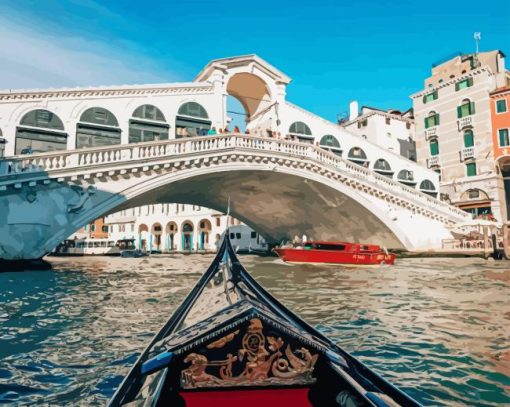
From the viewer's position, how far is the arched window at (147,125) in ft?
45.7

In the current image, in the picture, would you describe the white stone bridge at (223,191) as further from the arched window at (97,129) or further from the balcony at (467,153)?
the balcony at (467,153)

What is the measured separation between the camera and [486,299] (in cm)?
621

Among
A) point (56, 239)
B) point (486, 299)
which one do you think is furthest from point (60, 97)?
point (486, 299)

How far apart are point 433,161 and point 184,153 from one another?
56.3ft

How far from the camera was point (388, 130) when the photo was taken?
26047mm

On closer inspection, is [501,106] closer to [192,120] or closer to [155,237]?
[192,120]

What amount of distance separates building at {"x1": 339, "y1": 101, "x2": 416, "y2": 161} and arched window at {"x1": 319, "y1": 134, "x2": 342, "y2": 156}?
7321mm

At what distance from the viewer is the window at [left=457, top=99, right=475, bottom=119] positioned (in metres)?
21.0

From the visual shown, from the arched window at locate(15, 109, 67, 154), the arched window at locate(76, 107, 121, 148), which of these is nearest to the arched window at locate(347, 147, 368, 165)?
the arched window at locate(76, 107, 121, 148)

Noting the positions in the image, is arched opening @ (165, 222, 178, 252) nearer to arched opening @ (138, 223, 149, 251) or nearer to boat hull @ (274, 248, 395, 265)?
arched opening @ (138, 223, 149, 251)

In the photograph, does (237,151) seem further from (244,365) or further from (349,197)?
(244,365)

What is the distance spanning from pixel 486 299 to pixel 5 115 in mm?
13522

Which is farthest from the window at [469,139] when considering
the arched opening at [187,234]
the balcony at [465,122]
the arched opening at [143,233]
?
the arched opening at [143,233]

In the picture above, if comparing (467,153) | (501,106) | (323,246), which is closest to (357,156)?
(467,153)
